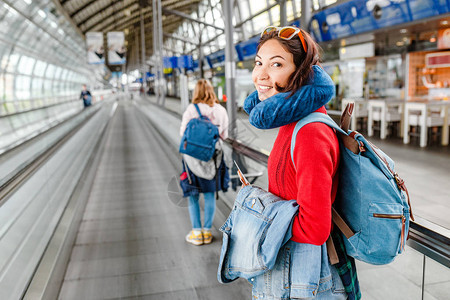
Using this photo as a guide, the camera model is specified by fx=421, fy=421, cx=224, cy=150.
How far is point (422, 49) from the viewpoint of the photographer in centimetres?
1452

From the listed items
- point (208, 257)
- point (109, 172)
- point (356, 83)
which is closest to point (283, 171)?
point (208, 257)

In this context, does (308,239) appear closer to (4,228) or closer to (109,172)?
(4,228)

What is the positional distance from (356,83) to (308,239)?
1703 cm

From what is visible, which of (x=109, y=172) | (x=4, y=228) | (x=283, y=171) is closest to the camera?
(x=283, y=171)

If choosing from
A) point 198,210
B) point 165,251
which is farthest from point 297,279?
point 165,251

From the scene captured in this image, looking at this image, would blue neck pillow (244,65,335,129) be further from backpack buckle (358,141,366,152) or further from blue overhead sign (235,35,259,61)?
blue overhead sign (235,35,259,61)

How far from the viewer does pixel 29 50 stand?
25.2 m

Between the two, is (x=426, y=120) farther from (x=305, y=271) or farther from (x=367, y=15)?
(x=305, y=271)

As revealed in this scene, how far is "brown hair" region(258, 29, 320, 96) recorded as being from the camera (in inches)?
61.1

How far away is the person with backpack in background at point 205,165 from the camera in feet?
14.8

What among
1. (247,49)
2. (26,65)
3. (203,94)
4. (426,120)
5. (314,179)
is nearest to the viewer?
(314,179)

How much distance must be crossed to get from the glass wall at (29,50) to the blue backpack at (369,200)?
1843 centimetres

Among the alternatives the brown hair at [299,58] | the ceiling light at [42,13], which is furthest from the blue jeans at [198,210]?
the ceiling light at [42,13]

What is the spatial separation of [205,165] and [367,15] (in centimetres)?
860
